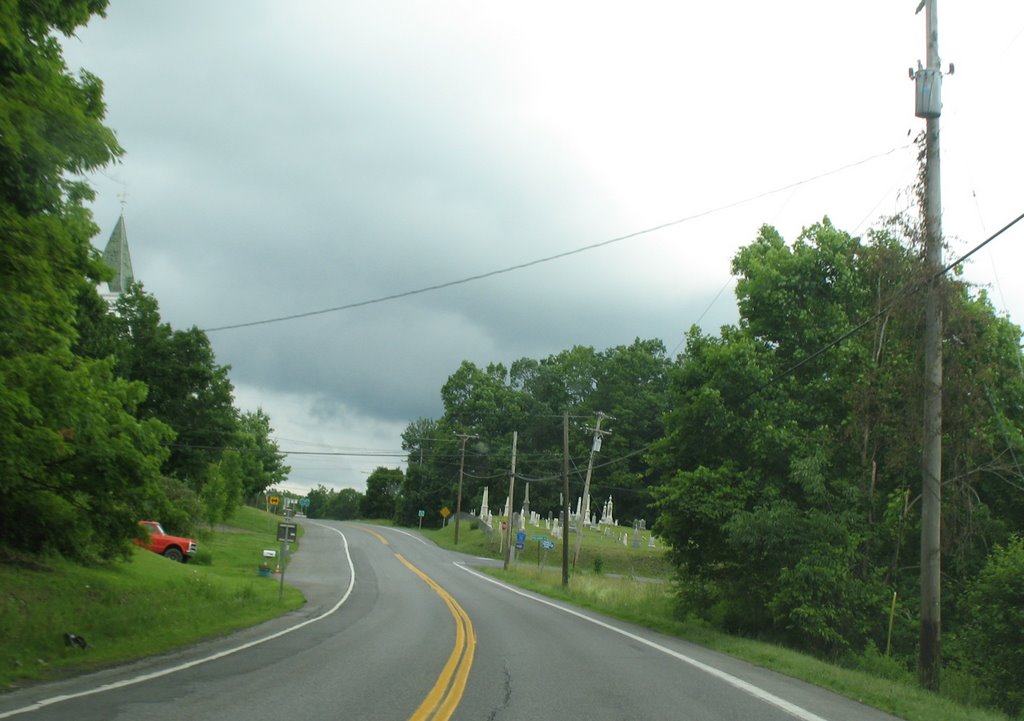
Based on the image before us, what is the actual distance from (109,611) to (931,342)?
15.7m

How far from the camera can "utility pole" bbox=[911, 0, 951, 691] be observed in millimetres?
14398

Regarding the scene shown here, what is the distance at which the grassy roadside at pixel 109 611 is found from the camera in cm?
1210

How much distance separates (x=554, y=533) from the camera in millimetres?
66375

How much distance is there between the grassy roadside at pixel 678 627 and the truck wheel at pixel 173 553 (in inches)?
567

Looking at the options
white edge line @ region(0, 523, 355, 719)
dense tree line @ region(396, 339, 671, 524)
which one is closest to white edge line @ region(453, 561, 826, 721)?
white edge line @ region(0, 523, 355, 719)

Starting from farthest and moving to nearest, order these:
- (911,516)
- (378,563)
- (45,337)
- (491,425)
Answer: (491,425)
(378,563)
(911,516)
(45,337)

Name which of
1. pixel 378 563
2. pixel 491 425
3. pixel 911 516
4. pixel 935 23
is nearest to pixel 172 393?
pixel 378 563

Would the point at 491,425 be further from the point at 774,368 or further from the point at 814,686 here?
the point at 814,686

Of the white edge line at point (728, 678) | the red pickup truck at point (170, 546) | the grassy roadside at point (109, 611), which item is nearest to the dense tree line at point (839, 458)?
the white edge line at point (728, 678)

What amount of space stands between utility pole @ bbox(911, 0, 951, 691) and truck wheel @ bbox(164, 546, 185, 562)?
28000 mm

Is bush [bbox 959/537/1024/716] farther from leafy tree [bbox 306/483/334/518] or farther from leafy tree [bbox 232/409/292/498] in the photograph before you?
leafy tree [bbox 306/483/334/518]

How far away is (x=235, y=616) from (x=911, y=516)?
54.4ft

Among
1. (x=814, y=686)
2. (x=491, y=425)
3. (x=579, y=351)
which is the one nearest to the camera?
(x=814, y=686)

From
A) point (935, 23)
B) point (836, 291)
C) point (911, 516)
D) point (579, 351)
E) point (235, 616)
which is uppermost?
point (579, 351)
